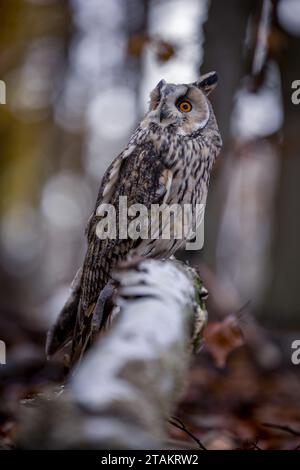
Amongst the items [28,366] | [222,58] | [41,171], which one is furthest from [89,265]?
[41,171]

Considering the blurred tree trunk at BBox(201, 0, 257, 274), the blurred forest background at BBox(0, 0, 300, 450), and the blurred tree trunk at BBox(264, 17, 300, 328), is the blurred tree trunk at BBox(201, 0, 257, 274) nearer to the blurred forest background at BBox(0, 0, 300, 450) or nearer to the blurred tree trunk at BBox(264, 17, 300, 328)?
the blurred forest background at BBox(0, 0, 300, 450)

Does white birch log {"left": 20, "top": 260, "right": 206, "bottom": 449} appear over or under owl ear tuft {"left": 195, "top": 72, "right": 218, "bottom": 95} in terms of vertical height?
under

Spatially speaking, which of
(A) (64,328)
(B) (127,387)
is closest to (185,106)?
(A) (64,328)

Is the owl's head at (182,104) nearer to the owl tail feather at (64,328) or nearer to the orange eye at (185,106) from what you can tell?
the orange eye at (185,106)

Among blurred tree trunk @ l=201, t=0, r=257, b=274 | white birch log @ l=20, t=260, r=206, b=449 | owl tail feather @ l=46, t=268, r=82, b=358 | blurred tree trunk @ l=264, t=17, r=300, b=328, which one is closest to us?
white birch log @ l=20, t=260, r=206, b=449

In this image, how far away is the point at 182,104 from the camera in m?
2.43

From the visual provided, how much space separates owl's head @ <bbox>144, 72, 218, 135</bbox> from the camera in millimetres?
2346

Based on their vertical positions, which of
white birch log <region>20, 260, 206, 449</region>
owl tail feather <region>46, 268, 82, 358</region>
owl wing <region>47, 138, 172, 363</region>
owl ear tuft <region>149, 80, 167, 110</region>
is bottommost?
owl tail feather <region>46, 268, 82, 358</region>

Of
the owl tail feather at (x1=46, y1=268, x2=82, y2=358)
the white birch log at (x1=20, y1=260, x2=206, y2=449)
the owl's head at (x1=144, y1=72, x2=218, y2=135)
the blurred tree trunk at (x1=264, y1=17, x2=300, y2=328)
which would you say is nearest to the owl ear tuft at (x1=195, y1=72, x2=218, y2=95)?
the owl's head at (x1=144, y1=72, x2=218, y2=135)

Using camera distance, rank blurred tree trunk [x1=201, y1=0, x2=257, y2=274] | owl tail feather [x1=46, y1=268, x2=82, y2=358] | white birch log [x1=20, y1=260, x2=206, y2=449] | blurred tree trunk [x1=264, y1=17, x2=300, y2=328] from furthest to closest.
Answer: blurred tree trunk [x1=264, y1=17, x2=300, y2=328]
blurred tree trunk [x1=201, y1=0, x2=257, y2=274]
owl tail feather [x1=46, y1=268, x2=82, y2=358]
white birch log [x1=20, y1=260, x2=206, y2=449]

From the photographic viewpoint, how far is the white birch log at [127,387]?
0.96 meters

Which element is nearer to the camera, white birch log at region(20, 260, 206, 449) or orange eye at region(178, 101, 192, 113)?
white birch log at region(20, 260, 206, 449)

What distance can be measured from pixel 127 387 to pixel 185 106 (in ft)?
5.39
